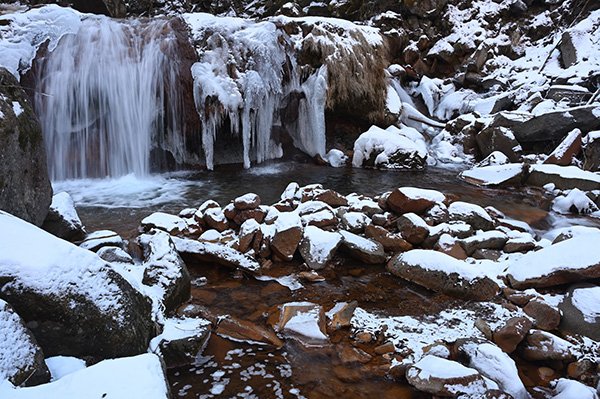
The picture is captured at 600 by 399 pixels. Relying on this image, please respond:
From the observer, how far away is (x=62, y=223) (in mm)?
3512

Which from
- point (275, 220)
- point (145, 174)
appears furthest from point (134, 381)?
point (145, 174)

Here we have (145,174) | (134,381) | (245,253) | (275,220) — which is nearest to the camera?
(134,381)

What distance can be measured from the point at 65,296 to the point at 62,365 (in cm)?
32

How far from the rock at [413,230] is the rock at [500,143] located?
556 cm

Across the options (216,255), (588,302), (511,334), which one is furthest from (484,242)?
(216,255)

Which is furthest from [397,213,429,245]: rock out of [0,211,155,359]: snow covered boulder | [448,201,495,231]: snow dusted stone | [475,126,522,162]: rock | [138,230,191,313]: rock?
[475,126,522,162]: rock

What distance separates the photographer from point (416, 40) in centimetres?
1391

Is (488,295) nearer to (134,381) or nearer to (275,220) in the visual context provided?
(275,220)

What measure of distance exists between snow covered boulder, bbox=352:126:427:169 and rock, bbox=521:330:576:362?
6491 mm

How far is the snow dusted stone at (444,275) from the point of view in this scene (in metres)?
3.49

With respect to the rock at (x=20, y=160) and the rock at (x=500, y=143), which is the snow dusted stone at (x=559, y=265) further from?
the rock at (x=500, y=143)

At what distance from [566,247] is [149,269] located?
3.52m

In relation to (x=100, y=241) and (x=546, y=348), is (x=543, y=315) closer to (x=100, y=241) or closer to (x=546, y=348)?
(x=546, y=348)

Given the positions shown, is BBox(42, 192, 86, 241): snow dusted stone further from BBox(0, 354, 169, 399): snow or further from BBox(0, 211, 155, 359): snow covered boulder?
BBox(0, 354, 169, 399): snow
